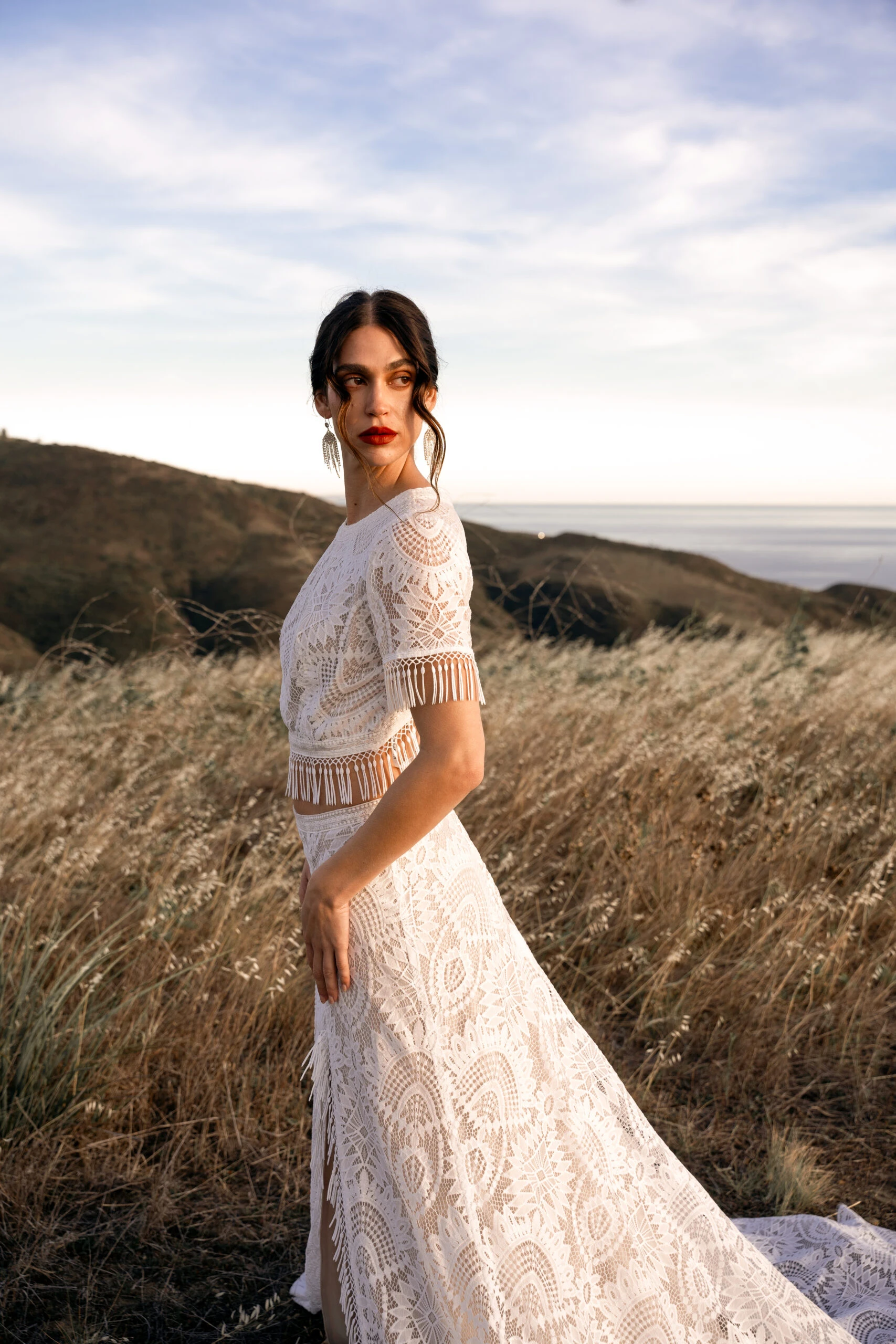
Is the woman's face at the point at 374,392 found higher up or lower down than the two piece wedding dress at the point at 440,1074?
higher up

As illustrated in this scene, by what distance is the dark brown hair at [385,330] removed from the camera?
1.65 meters

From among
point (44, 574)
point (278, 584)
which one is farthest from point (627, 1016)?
point (44, 574)

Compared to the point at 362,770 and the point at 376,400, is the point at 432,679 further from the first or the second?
the point at 376,400

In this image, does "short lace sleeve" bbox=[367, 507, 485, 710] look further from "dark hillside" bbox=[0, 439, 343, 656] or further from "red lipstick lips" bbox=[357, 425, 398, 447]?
"dark hillside" bbox=[0, 439, 343, 656]

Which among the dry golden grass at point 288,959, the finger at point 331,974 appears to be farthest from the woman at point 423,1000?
the dry golden grass at point 288,959

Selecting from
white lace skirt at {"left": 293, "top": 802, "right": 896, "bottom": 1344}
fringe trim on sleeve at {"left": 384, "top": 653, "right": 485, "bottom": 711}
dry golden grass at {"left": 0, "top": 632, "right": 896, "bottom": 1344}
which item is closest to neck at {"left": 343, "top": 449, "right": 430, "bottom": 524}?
fringe trim on sleeve at {"left": 384, "top": 653, "right": 485, "bottom": 711}

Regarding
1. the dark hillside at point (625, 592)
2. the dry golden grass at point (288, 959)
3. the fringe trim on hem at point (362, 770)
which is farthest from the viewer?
the dark hillside at point (625, 592)

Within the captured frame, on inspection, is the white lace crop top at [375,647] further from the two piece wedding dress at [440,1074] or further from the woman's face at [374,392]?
the woman's face at [374,392]

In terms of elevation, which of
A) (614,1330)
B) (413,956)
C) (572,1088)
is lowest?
(614,1330)

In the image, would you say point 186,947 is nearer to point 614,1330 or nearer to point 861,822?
point 614,1330

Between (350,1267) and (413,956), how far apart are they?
564 mm

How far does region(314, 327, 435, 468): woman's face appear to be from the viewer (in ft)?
5.37

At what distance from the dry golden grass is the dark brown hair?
156 cm

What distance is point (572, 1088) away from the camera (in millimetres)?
1642
